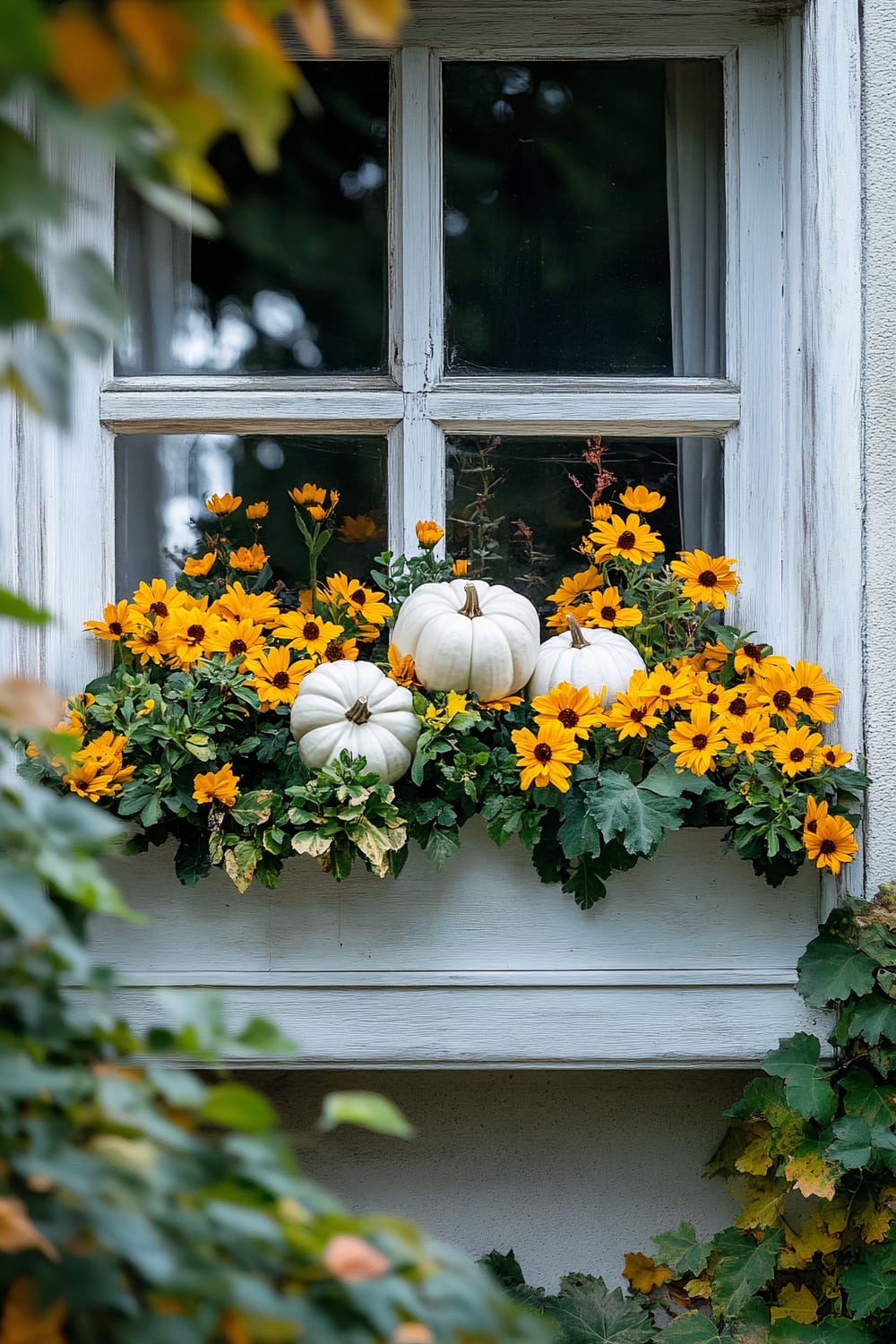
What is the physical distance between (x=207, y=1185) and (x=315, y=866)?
2.96 ft

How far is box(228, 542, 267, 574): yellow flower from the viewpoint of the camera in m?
1.53

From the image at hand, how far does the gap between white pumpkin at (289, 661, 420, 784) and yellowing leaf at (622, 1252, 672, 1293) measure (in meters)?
0.75

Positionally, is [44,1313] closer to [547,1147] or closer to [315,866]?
[315,866]

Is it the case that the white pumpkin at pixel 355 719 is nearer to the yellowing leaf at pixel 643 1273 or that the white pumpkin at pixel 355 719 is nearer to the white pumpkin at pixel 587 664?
the white pumpkin at pixel 587 664

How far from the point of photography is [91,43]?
0.33m

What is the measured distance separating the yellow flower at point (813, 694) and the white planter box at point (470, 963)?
0.23m

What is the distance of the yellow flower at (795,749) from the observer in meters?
1.30

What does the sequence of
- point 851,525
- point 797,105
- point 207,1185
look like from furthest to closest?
point 797,105 → point 851,525 → point 207,1185

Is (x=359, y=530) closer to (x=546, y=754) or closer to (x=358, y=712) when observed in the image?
(x=358, y=712)

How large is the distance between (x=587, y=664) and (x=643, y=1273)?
82cm

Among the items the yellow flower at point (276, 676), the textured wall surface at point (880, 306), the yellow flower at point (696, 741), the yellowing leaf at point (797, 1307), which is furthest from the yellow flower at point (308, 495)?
the yellowing leaf at point (797, 1307)

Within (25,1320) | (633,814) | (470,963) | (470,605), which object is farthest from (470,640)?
(25,1320)

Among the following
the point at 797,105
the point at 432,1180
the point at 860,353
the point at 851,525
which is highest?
the point at 797,105

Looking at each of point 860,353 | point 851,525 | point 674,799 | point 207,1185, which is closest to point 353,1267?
point 207,1185
